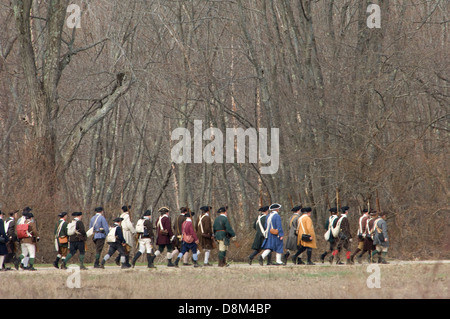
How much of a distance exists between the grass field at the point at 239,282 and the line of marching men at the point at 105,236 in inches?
25.4

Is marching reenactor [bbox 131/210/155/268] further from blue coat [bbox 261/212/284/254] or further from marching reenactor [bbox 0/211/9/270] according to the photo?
marching reenactor [bbox 0/211/9/270]

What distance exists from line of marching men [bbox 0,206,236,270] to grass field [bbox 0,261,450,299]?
2.12 feet

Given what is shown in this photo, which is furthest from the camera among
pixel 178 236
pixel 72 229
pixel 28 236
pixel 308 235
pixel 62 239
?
pixel 178 236

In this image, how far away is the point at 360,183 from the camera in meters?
30.0

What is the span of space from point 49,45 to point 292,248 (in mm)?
12025

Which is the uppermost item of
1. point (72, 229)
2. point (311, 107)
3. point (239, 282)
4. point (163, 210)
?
point (311, 107)

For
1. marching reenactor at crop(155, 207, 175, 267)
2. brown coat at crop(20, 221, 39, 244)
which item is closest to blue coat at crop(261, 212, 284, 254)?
marching reenactor at crop(155, 207, 175, 267)

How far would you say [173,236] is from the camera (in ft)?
80.7

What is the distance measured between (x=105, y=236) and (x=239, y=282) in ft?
19.5

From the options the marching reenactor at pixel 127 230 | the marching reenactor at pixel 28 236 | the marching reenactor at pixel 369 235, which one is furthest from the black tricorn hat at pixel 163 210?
the marching reenactor at pixel 369 235

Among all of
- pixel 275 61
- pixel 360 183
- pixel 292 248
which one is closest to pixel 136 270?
pixel 292 248

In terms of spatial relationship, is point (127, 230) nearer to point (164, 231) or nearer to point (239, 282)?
point (164, 231)

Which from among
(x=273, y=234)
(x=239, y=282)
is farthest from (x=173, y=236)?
(x=239, y=282)

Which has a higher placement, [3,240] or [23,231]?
[23,231]
